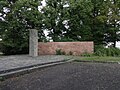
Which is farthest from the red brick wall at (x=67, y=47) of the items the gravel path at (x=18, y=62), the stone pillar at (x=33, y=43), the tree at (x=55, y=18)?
the gravel path at (x=18, y=62)

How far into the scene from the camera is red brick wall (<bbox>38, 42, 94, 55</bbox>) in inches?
948

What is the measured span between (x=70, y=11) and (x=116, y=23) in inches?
265

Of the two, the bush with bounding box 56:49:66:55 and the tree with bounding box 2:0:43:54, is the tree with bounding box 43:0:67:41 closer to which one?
the tree with bounding box 2:0:43:54

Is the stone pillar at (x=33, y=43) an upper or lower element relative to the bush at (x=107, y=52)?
upper

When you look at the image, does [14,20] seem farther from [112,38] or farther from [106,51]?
[112,38]

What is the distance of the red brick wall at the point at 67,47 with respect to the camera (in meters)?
24.1

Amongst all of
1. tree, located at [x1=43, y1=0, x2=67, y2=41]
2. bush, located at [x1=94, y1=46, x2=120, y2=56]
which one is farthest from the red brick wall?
tree, located at [x1=43, y1=0, x2=67, y2=41]

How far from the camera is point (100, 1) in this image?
31.8 m

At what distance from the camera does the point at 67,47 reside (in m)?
24.4

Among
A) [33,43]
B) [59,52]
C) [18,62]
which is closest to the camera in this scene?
[18,62]

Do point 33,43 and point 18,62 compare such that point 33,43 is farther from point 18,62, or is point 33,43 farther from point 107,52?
point 18,62

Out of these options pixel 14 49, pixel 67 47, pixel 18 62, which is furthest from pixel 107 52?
pixel 18 62

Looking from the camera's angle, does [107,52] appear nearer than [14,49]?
Yes

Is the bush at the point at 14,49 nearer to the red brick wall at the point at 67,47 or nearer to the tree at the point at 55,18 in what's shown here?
the red brick wall at the point at 67,47
